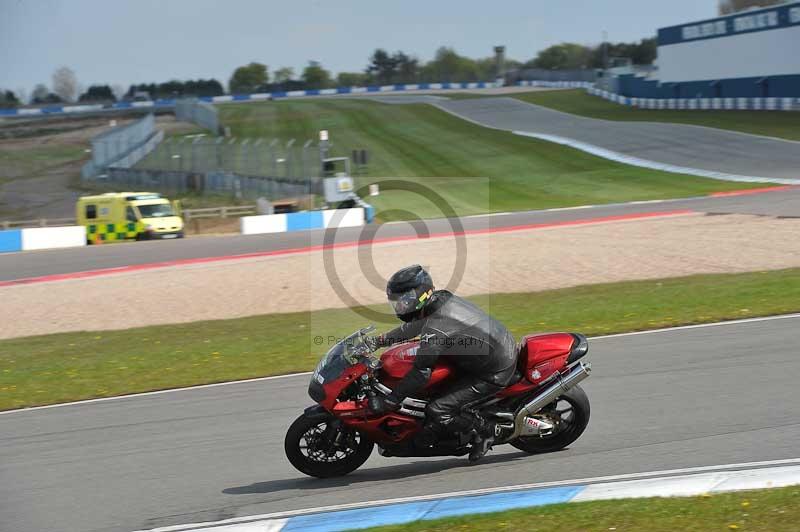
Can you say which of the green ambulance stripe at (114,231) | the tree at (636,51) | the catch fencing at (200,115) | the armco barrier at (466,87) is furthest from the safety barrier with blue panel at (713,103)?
the tree at (636,51)

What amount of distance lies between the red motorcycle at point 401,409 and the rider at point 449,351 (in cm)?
9

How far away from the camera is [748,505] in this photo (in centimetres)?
589

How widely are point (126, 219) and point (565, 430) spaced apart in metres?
27.0

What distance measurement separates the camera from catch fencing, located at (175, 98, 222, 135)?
247ft

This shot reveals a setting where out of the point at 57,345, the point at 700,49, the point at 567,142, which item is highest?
the point at 700,49

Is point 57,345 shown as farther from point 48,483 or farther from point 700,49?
point 700,49

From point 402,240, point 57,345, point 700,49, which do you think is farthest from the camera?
point 700,49

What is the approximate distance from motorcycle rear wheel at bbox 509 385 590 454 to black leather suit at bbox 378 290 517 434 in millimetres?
624

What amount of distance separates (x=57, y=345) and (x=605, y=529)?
1181 centimetres

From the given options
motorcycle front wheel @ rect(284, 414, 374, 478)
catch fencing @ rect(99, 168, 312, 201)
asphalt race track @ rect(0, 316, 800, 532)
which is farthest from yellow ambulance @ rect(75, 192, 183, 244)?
motorcycle front wheel @ rect(284, 414, 374, 478)

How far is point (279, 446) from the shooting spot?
8500 millimetres

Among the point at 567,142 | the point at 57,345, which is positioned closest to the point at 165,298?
the point at 57,345

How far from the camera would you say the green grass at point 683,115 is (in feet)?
159

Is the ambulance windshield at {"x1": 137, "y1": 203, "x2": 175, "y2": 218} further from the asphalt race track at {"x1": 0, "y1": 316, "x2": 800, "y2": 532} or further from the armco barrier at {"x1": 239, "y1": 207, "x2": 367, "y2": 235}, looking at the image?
the asphalt race track at {"x1": 0, "y1": 316, "x2": 800, "y2": 532}
